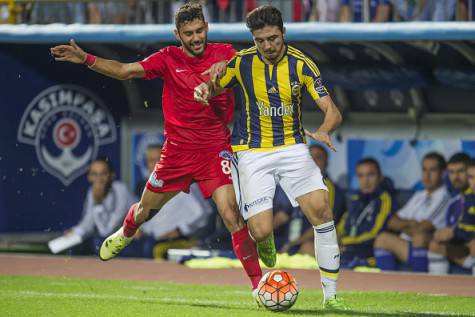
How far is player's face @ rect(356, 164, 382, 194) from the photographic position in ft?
47.6

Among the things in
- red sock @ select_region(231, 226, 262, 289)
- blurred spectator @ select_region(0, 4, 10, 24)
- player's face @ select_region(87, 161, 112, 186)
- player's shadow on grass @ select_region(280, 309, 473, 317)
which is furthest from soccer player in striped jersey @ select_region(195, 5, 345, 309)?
blurred spectator @ select_region(0, 4, 10, 24)

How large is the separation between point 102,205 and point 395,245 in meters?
3.66

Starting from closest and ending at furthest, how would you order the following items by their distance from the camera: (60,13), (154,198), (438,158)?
1. (154,198)
2. (438,158)
3. (60,13)

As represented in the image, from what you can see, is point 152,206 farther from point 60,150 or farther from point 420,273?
point 60,150

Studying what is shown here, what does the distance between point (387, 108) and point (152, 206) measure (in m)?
4.98

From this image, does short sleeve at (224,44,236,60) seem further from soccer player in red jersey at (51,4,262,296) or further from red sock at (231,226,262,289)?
red sock at (231,226,262,289)

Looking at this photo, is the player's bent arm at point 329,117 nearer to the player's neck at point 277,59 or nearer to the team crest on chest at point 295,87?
the team crest on chest at point 295,87

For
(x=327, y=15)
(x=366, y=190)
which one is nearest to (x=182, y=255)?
(x=366, y=190)

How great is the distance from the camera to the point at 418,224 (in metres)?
14.2

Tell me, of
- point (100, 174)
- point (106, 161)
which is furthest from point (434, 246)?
point (106, 161)

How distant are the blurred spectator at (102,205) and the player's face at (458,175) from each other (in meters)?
3.94

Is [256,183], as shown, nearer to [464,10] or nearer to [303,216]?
[464,10]

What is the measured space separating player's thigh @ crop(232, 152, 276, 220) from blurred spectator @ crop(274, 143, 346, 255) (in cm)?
489

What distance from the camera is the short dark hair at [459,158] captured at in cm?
1395
